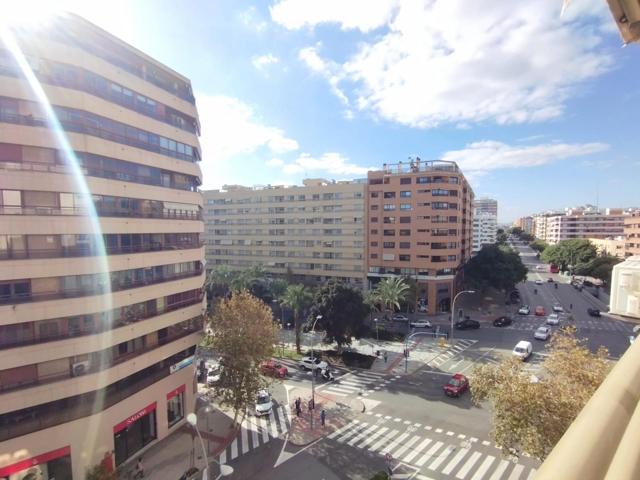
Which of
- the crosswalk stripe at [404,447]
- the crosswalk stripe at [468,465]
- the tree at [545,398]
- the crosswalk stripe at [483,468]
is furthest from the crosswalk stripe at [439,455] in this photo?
the tree at [545,398]

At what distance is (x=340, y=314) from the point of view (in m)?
37.4

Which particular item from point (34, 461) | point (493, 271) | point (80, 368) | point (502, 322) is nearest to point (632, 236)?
point (493, 271)

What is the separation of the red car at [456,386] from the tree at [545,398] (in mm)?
13474

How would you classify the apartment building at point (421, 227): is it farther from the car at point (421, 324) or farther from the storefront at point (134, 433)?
the storefront at point (134, 433)

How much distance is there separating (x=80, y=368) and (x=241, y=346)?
9.10 meters

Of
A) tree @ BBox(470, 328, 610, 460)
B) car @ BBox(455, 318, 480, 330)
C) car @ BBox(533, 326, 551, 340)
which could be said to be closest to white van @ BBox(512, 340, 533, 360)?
car @ BBox(533, 326, 551, 340)

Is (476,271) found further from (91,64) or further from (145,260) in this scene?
(91,64)

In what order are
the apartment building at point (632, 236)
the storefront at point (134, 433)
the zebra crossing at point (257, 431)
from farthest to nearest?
1. the apartment building at point (632, 236)
2. the zebra crossing at point (257, 431)
3. the storefront at point (134, 433)

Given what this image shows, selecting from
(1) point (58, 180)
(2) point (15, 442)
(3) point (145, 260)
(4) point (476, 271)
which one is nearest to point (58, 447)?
(2) point (15, 442)

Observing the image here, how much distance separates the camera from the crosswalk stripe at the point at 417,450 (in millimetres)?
21547

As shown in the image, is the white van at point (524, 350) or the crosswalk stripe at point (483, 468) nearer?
the crosswalk stripe at point (483, 468)

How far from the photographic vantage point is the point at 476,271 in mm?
66250

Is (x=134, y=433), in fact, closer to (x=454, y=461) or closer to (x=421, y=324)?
(x=454, y=461)

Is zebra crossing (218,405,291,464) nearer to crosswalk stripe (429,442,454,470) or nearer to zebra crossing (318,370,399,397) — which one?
zebra crossing (318,370,399,397)
